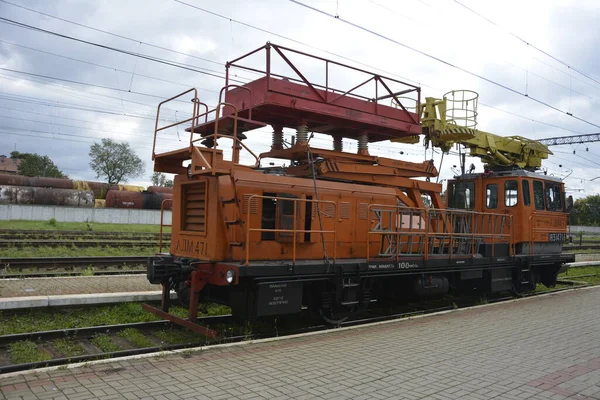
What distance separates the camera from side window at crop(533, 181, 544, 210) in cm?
1201

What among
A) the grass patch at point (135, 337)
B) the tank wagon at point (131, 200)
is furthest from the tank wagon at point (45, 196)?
the grass patch at point (135, 337)

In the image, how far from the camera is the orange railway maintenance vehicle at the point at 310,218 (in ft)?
22.2

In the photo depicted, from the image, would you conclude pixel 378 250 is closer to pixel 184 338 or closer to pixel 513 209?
pixel 184 338

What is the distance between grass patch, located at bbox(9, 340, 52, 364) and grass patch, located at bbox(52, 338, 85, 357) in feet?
0.69

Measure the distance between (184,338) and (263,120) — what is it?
387 centimetres

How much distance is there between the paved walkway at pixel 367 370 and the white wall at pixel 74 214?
101ft

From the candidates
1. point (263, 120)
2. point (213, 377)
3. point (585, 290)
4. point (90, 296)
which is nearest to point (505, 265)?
point (585, 290)

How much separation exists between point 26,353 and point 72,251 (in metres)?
11.3

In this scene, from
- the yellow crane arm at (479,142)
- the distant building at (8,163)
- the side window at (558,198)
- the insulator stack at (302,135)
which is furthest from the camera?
the distant building at (8,163)

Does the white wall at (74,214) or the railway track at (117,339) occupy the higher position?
the white wall at (74,214)

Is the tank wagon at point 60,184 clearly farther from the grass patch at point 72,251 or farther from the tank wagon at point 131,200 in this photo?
the grass patch at point 72,251

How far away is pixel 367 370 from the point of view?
544 centimetres

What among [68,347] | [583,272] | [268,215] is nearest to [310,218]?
[268,215]

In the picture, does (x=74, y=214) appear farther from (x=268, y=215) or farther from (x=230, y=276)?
(x=230, y=276)
